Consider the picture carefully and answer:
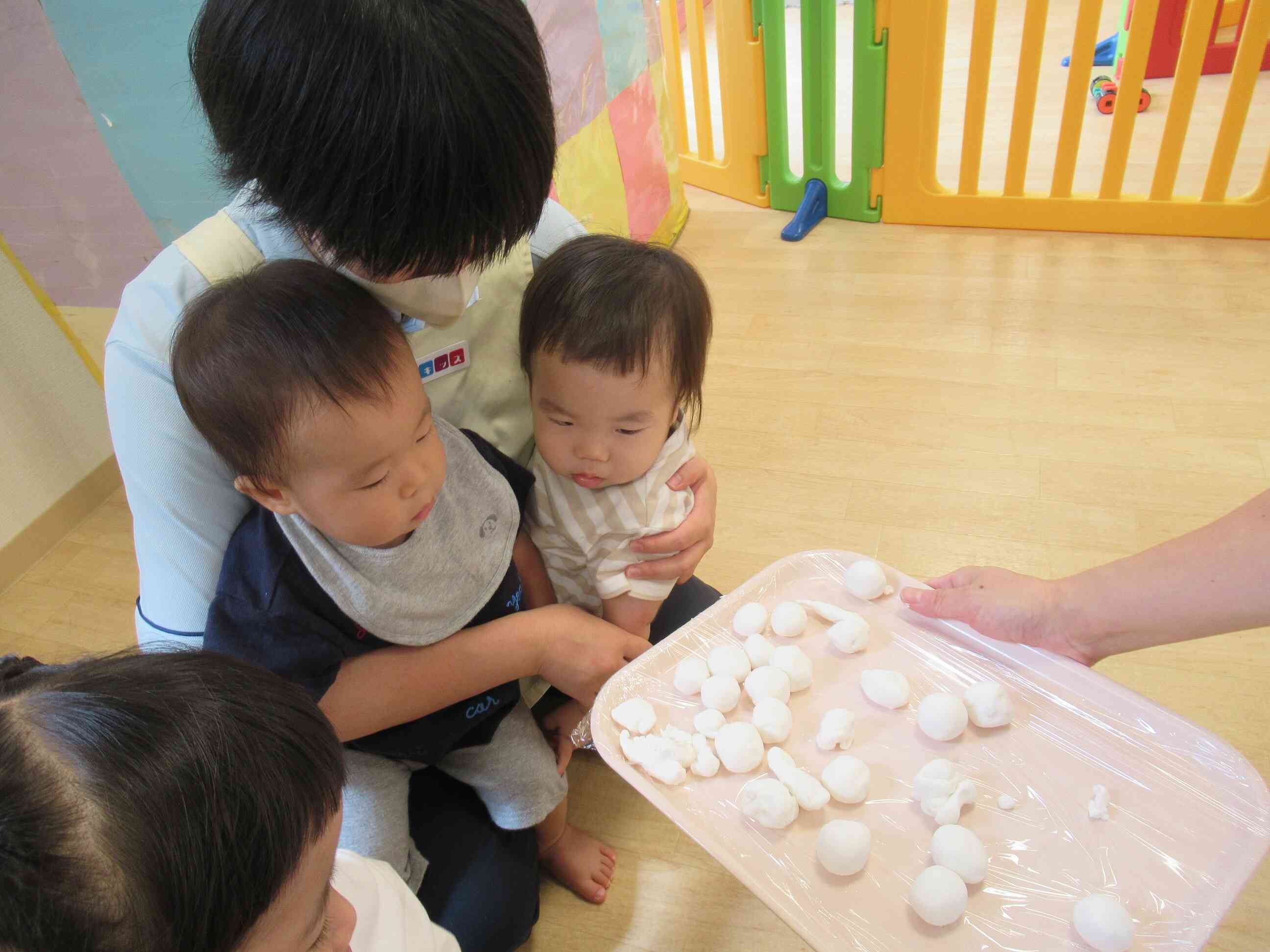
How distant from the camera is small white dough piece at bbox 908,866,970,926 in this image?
607mm

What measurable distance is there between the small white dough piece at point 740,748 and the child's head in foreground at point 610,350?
0.96ft

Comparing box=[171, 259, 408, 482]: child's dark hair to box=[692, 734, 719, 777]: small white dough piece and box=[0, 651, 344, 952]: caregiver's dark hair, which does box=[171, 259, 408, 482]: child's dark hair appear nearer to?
box=[0, 651, 344, 952]: caregiver's dark hair

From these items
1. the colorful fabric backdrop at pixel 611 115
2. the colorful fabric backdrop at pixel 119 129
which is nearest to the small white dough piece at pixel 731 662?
the colorful fabric backdrop at pixel 119 129

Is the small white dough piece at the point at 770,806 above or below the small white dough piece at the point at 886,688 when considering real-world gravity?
above

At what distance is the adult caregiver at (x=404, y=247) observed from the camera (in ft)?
1.66

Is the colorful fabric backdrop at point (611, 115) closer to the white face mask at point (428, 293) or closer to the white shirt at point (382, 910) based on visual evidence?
the white face mask at point (428, 293)

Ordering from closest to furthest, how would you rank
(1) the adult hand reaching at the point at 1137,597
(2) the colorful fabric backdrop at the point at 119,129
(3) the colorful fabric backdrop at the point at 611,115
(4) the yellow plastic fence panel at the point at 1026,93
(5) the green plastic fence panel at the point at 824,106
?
(1) the adult hand reaching at the point at 1137,597, (2) the colorful fabric backdrop at the point at 119,129, (3) the colorful fabric backdrop at the point at 611,115, (4) the yellow plastic fence panel at the point at 1026,93, (5) the green plastic fence panel at the point at 824,106

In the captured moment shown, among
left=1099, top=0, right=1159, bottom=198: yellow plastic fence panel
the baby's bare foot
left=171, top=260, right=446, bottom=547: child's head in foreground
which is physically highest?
left=171, top=260, right=446, bottom=547: child's head in foreground

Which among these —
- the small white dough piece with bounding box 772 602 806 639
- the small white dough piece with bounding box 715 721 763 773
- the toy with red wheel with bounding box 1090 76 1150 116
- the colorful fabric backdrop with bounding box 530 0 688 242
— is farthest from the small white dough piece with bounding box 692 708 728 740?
the toy with red wheel with bounding box 1090 76 1150 116

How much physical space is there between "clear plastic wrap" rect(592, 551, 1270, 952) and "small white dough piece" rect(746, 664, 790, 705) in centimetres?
2

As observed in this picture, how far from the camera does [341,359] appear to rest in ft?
2.06

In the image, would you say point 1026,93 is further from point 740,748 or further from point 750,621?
point 740,748

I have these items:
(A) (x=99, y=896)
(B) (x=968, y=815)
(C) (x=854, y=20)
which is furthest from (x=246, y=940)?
(C) (x=854, y=20)

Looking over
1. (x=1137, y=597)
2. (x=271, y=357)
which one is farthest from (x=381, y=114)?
(x=1137, y=597)
